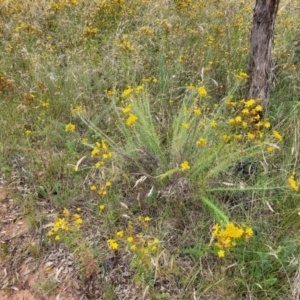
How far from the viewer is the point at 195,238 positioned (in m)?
2.24

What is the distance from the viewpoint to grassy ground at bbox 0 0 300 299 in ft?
6.83

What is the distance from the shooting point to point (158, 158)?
248cm

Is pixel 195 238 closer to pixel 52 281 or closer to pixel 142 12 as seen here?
pixel 52 281

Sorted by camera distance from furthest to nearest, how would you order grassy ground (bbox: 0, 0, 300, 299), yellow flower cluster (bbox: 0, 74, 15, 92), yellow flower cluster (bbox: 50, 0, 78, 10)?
yellow flower cluster (bbox: 50, 0, 78, 10) < yellow flower cluster (bbox: 0, 74, 15, 92) < grassy ground (bbox: 0, 0, 300, 299)

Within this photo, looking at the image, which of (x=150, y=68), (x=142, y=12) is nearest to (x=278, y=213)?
(x=150, y=68)

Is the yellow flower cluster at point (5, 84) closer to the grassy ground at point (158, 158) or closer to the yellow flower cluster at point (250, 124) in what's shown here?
the grassy ground at point (158, 158)

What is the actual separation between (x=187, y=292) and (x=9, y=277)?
1.14 meters

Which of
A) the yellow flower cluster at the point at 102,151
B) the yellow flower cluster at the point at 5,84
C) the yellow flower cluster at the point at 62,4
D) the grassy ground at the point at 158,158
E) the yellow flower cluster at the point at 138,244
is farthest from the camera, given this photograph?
the yellow flower cluster at the point at 62,4

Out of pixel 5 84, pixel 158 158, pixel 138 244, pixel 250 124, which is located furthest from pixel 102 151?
pixel 5 84

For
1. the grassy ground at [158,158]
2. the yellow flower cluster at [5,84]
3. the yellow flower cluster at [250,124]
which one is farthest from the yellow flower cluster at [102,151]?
the yellow flower cluster at [5,84]

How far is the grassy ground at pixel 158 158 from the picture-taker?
208 cm

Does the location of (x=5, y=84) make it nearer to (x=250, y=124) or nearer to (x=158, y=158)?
(x=158, y=158)

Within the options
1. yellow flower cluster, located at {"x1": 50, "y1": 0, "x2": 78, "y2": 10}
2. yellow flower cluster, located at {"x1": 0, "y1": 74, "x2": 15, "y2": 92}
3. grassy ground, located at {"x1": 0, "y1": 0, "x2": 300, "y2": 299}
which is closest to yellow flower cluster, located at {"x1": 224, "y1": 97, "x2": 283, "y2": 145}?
grassy ground, located at {"x1": 0, "y1": 0, "x2": 300, "y2": 299}

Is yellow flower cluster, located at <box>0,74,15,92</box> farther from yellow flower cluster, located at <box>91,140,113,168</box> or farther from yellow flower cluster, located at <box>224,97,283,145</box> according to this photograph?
yellow flower cluster, located at <box>224,97,283,145</box>
